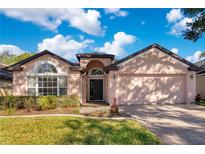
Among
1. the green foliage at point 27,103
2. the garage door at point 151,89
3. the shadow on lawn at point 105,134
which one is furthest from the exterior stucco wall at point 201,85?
the shadow on lawn at point 105,134

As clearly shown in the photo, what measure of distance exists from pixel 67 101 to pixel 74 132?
7952 millimetres

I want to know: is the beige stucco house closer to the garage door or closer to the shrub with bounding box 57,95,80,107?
the garage door

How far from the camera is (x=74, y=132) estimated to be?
905cm

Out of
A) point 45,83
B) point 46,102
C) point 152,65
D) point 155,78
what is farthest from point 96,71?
point 46,102

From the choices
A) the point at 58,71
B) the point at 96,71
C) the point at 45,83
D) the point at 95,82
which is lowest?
the point at 45,83

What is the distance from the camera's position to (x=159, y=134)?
897 cm

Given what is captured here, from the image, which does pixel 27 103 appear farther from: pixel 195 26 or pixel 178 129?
pixel 195 26

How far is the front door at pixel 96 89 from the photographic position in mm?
24344

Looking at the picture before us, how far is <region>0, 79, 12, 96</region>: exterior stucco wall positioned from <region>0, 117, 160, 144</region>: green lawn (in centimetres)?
1290

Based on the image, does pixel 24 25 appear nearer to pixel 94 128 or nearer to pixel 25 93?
pixel 25 93

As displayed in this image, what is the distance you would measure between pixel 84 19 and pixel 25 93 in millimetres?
8731
